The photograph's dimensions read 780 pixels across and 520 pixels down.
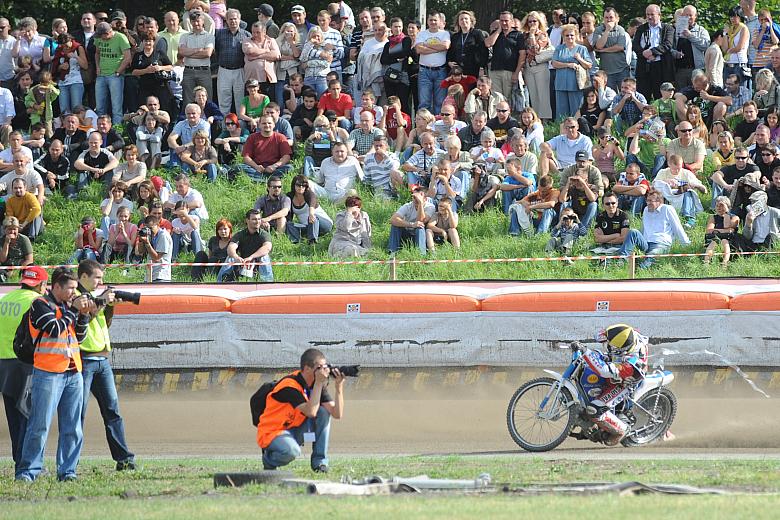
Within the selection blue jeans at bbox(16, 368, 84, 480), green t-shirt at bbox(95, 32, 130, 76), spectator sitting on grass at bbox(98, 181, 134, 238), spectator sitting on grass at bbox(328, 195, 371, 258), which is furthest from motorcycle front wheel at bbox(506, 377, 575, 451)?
green t-shirt at bbox(95, 32, 130, 76)

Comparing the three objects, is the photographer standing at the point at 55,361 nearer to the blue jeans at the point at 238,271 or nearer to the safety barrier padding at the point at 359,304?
the safety barrier padding at the point at 359,304

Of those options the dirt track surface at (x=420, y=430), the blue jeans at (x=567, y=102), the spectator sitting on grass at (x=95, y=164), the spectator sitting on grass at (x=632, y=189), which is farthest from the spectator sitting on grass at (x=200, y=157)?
the dirt track surface at (x=420, y=430)

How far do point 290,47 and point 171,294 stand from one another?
847 centimetres

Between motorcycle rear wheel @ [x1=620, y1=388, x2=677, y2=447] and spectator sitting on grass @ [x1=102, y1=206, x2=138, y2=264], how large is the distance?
31.5 feet

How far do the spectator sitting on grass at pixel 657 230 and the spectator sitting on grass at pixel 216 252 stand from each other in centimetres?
572

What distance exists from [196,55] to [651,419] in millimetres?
13119

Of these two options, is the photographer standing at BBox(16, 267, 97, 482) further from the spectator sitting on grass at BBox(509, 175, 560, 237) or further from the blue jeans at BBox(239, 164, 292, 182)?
the blue jeans at BBox(239, 164, 292, 182)

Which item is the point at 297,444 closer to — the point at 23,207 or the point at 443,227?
the point at 443,227

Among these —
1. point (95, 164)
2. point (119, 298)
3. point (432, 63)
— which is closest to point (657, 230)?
point (432, 63)

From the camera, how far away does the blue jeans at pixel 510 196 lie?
19.8m

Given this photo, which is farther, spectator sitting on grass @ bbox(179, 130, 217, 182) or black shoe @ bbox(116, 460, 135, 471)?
spectator sitting on grass @ bbox(179, 130, 217, 182)

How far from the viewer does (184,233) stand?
19.3m

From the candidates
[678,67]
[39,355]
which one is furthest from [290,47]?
[39,355]

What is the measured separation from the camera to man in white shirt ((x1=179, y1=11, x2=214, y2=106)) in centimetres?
2255
